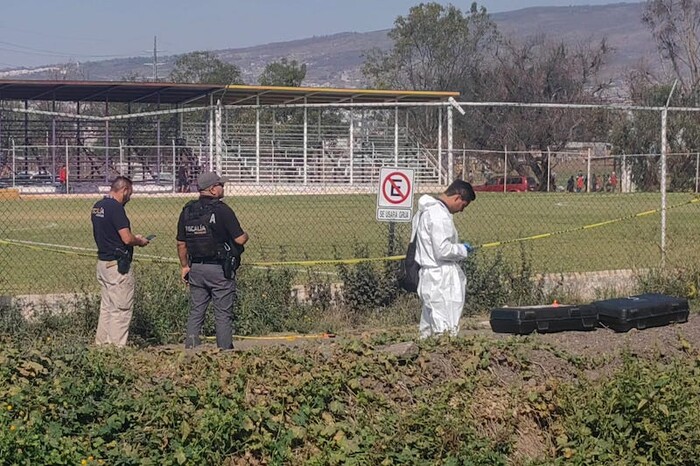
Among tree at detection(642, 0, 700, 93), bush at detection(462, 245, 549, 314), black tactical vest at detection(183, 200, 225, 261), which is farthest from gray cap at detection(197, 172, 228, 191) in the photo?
tree at detection(642, 0, 700, 93)

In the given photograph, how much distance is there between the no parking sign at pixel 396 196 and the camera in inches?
449

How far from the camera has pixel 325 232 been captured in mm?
21203

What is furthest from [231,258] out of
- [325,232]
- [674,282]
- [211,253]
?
[325,232]

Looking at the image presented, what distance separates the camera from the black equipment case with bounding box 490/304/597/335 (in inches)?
363

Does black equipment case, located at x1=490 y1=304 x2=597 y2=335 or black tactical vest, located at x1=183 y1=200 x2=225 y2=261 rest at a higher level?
black tactical vest, located at x1=183 y1=200 x2=225 y2=261

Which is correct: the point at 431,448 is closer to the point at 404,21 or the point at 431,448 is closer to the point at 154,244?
the point at 154,244

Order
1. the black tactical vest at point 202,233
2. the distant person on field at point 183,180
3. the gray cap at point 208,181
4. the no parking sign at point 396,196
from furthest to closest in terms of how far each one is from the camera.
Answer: the distant person on field at point 183,180 → the no parking sign at point 396,196 → the gray cap at point 208,181 → the black tactical vest at point 202,233

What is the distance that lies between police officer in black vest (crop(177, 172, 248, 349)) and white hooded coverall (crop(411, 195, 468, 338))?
1580 mm

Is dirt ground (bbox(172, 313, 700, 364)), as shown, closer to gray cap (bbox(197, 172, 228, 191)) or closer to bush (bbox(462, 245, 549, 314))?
gray cap (bbox(197, 172, 228, 191))

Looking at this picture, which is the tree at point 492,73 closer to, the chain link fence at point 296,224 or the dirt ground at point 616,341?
the chain link fence at point 296,224

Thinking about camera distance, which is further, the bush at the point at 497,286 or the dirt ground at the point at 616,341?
the bush at the point at 497,286

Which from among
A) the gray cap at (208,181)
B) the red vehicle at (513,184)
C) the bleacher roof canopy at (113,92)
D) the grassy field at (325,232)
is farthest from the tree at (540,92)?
the gray cap at (208,181)

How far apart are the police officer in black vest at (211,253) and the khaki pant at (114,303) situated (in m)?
0.63

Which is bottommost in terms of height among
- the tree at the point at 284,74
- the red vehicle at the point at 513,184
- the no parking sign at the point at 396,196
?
the red vehicle at the point at 513,184
